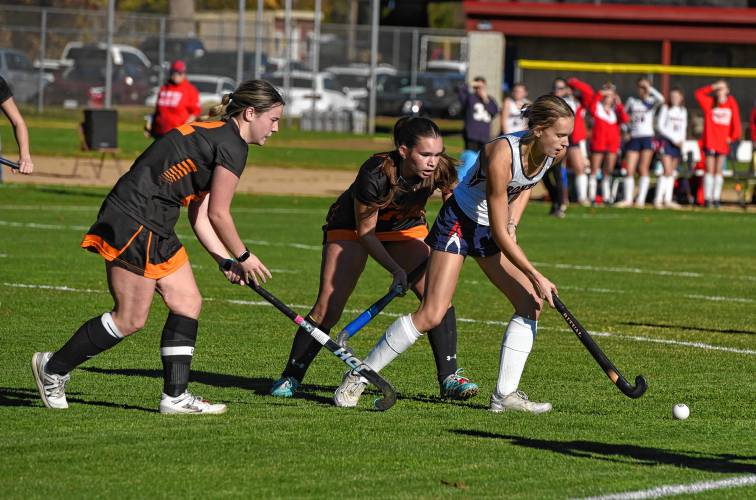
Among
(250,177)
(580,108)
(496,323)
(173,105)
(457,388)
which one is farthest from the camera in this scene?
(250,177)

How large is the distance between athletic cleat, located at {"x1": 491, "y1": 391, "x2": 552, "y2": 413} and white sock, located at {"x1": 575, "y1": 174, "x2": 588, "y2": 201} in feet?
55.5

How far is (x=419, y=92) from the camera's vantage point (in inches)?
1709

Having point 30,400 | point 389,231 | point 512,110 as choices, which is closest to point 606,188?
point 512,110

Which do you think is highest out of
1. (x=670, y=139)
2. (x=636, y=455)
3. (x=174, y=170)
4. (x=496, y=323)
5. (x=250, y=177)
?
(x=174, y=170)

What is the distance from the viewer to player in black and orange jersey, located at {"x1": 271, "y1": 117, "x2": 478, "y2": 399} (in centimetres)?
744

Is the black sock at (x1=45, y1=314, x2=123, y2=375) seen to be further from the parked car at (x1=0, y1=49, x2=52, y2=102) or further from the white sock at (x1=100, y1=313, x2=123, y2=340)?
the parked car at (x1=0, y1=49, x2=52, y2=102)

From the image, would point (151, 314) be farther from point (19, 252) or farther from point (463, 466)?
point (463, 466)

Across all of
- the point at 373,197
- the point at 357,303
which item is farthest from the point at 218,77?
the point at 373,197

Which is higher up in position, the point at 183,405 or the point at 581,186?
the point at 183,405

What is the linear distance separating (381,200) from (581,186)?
17195 mm

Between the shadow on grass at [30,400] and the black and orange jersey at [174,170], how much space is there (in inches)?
42.0

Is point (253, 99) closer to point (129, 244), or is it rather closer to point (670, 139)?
point (129, 244)

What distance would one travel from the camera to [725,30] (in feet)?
131

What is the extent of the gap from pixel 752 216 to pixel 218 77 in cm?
2203
